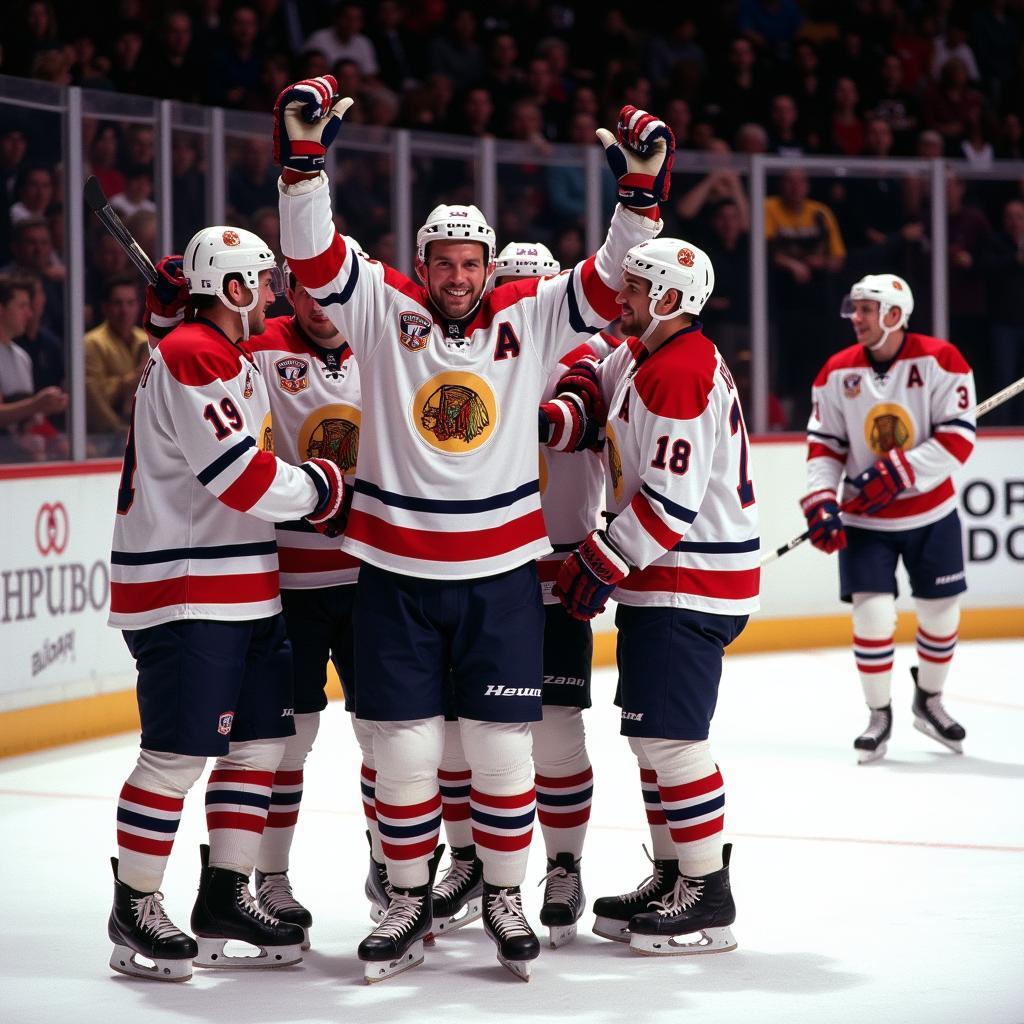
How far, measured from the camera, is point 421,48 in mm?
8852

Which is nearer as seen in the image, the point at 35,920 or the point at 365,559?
the point at 365,559

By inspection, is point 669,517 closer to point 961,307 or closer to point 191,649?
point 191,649

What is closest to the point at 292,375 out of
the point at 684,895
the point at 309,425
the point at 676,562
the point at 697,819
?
the point at 309,425

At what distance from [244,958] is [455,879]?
1.68ft

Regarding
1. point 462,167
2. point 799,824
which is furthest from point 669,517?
point 462,167

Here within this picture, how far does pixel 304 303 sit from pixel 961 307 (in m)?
5.31

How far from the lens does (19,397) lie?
553 centimetres

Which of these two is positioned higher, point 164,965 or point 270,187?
point 270,187

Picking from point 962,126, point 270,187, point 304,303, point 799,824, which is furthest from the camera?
point 962,126

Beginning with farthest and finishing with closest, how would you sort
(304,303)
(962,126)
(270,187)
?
(962,126) → (270,187) → (304,303)

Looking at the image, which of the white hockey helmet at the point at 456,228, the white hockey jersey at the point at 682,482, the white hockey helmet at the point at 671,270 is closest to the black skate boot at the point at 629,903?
the white hockey jersey at the point at 682,482

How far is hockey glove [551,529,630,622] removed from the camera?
3.10m

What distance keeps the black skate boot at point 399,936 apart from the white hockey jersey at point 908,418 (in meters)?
2.52

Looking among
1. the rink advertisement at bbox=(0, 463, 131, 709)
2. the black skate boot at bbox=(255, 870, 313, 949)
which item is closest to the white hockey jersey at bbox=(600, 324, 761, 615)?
the black skate boot at bbox=(255, 870, 313, 949)
